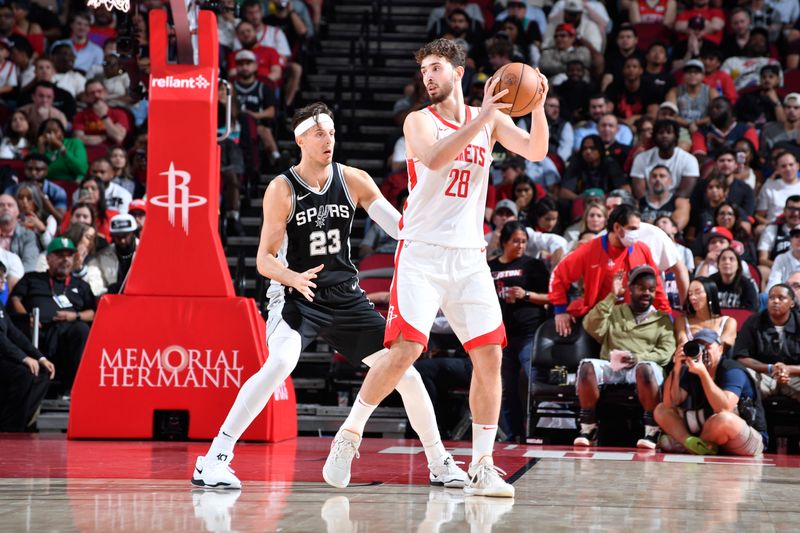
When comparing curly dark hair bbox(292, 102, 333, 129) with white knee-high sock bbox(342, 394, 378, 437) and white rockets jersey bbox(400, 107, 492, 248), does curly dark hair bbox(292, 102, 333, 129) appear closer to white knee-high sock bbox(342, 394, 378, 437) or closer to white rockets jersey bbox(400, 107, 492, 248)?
white rockets jersey bbox(400, 107, 492, 248)

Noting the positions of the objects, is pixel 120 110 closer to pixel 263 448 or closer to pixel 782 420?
pixel 263 448

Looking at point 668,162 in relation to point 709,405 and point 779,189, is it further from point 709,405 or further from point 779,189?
point 709,405

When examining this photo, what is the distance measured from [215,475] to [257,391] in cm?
47

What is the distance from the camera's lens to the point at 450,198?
5188 mm

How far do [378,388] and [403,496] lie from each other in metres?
0.49

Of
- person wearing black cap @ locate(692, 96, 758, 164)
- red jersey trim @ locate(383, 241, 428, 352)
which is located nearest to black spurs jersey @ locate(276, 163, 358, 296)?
red jersey trim @ locate(383, 241, 428, 352)

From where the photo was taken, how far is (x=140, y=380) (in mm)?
Result: 8109

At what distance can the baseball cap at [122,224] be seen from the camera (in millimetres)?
10742

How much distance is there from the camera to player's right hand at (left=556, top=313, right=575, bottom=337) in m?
9.16

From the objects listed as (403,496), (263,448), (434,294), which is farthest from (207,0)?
(403,496)

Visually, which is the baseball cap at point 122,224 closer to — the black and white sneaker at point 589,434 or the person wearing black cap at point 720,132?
the black and white sneaker at point 589,434

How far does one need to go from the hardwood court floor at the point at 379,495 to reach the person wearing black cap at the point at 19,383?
2.07 meters

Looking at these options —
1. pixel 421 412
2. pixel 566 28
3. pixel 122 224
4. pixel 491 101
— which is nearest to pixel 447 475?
pixel 421 412

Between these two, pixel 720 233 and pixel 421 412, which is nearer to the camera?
pixel 421 412
